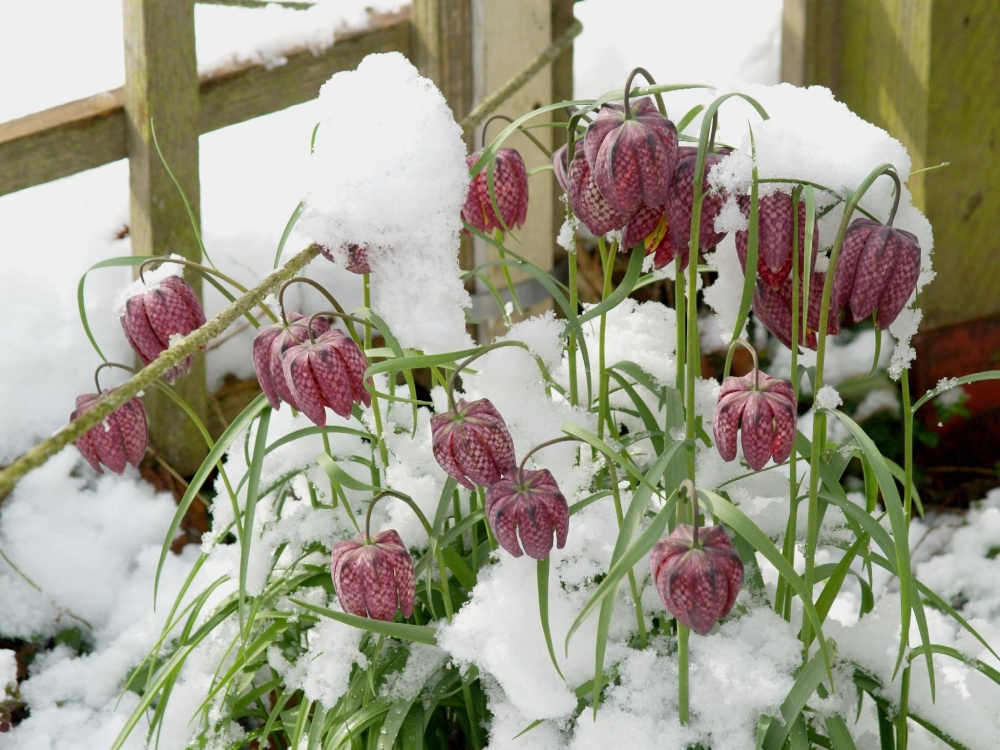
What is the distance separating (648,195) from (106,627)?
1.09 metres

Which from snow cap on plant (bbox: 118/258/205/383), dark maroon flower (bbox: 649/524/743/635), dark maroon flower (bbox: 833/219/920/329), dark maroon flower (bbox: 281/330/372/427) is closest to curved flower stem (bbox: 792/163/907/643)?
dark maroon flower (bbox: 833/219/920/329)

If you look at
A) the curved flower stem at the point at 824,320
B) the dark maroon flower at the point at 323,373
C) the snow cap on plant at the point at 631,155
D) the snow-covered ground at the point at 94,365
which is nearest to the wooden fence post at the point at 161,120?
the snow-covered ground at the point at 94,365

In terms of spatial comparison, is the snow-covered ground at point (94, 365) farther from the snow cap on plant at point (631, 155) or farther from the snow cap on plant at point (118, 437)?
the snow cap on plant at point (631, 155)

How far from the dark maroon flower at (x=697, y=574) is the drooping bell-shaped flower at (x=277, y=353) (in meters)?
0.32

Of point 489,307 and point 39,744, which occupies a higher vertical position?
point 489,307

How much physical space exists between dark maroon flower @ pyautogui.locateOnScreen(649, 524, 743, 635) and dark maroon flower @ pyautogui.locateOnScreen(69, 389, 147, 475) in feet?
1.61

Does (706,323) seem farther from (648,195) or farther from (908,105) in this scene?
(648,195)

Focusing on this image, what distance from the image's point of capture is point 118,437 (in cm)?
106

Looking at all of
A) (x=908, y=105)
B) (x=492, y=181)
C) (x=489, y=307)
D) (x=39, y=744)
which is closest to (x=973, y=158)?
(x=908, y=105)

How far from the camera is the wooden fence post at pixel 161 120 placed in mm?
1595

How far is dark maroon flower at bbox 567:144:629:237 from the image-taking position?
2.96ft

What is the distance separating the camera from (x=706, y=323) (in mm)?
2322

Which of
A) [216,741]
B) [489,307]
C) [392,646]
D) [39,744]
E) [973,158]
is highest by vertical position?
[973,158]

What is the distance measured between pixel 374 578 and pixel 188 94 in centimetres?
94
